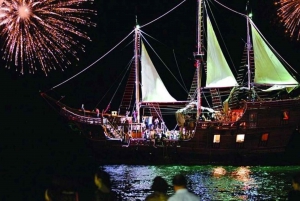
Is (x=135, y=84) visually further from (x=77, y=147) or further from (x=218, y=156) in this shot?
(x=77, y=147)

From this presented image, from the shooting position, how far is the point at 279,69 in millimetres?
41531

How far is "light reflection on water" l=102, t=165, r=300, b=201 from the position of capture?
936 inches

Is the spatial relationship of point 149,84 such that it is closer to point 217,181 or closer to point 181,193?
point 217,181

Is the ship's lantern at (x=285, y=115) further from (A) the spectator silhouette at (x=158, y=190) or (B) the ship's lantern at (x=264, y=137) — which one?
(A) the spectator silhouette at (x=158, y=190)

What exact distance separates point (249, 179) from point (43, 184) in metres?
10.8

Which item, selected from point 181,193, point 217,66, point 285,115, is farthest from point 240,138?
point 181,193

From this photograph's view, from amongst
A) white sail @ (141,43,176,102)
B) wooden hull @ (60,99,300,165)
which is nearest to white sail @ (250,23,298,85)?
wooden hull @ (60,99,300,165)

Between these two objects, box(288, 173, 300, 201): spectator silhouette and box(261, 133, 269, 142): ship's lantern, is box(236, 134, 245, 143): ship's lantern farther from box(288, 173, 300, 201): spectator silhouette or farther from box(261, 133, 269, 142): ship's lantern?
box(288, 173, 300, 201): spectator silhouette

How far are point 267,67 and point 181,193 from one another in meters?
34.5

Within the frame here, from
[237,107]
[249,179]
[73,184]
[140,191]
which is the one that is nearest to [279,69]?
[237,107]

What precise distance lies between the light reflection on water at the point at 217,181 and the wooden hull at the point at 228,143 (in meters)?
1.79

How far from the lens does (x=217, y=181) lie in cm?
2862

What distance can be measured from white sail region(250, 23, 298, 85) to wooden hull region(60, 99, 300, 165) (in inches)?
151

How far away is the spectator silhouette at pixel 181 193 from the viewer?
840cm
